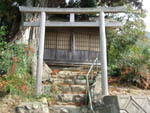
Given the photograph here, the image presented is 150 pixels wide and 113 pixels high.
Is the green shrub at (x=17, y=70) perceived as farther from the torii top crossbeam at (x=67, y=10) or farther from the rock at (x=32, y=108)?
the torii top crossbeam at (x=67, y=10)

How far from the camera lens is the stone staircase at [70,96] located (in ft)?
16.9

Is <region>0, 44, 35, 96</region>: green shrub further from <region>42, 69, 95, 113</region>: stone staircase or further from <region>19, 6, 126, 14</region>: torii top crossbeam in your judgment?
<region>19, 6, 126, 14</region>: torii top crossbeam

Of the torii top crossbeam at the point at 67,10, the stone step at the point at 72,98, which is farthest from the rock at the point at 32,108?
the torii top crossbeam at the point at 67,10

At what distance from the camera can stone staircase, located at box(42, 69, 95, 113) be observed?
16.9ft

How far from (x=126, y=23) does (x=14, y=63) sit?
930 cm

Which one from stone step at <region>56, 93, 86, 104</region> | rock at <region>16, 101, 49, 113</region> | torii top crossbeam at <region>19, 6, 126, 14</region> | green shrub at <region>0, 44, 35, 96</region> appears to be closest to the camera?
rock at <region>16, 101, 49, 113</region>

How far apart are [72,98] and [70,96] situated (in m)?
0.10

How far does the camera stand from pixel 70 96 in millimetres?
5711

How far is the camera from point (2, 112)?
4.52 m

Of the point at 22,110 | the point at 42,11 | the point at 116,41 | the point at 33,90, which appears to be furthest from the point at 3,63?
the point at 116,41

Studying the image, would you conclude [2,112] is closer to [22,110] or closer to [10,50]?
[22,110]

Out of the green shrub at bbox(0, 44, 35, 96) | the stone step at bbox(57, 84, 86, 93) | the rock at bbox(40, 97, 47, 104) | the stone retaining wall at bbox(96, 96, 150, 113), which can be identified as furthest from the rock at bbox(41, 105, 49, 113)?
the stone retaining wall at bbox(96, 96, 150, 113)

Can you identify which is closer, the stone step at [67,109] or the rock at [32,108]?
the rock at [32,108]

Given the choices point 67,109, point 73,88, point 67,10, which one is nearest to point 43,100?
point 67,109
